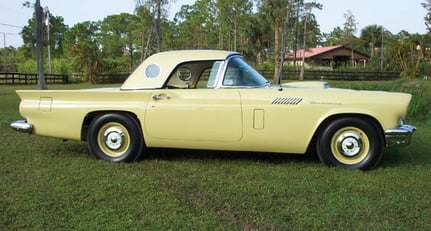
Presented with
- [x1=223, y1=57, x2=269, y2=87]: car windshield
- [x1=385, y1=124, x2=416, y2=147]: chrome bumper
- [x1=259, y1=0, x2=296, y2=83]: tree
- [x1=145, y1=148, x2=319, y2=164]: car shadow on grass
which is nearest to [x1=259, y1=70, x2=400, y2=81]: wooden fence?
[x1=259, y1=0, x2=296, y2=83]: tree

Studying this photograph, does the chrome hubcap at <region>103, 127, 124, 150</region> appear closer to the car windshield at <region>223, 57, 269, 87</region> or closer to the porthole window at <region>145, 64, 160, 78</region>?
the porthole window at <region>145, 64, 160, 78</region>

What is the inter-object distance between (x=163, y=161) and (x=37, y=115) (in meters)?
1.68

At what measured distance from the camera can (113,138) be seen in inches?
229

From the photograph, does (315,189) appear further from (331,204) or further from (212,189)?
(212,189)

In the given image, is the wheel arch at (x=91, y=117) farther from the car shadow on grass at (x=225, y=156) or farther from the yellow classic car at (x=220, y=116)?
the car shadow on grass at (x=225, y=156)

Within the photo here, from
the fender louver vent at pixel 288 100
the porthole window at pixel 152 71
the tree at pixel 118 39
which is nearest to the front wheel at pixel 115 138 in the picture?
the porthole window at pixel 152 71

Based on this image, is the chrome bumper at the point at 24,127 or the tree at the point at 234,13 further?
the tree at the point at 234,13

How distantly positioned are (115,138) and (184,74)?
1.32m

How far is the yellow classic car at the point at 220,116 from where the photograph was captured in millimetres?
5254

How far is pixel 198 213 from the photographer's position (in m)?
3.83

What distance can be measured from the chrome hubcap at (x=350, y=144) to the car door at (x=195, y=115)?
1.17 meters

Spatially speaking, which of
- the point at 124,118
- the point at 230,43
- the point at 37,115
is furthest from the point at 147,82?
the point at 230,43

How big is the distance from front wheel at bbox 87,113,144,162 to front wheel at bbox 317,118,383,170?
2221 millimetres

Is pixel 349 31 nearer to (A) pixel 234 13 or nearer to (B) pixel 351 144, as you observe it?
(A) pixel 234 13
